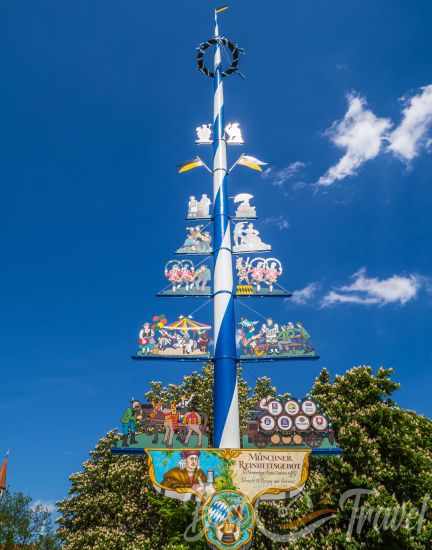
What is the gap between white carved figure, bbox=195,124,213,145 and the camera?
1817cm

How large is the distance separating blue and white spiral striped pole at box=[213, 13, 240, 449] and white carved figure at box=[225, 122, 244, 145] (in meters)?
0.41

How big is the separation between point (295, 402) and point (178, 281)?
217 inches

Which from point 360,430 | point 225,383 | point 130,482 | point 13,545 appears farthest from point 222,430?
point 13,545

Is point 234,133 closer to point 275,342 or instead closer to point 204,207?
point 204,207

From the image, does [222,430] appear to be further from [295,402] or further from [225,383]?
[295,402]

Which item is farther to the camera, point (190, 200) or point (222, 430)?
point (190, 200)

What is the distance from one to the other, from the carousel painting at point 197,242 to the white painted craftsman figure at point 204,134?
3832 mm

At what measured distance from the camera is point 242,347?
14.5 m

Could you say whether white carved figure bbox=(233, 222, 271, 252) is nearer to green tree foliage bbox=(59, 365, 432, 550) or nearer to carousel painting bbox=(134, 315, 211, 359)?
carousel painting bbox=(134, 315, 211, 359)

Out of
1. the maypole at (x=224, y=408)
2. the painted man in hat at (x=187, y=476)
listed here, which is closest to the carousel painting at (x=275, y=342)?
the maypole at (x=224, y=408)

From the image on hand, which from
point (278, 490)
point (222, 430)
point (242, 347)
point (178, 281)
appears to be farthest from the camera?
point (178, 281)

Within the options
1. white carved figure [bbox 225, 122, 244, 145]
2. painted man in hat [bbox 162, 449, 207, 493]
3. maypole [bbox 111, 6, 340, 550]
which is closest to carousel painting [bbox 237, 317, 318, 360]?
maypole [bbox 111, 6, 340, 550]

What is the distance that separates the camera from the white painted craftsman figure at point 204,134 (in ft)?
59.7

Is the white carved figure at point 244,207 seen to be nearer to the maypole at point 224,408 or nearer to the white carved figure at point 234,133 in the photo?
the maypole at point 224,408
